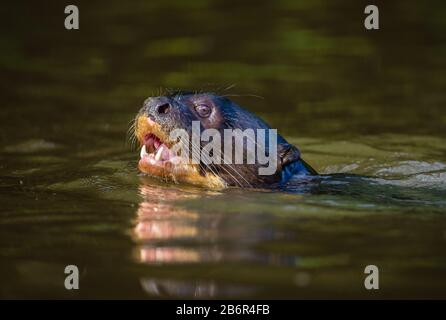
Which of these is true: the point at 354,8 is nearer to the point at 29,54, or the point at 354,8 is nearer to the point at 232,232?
the point at 29,54

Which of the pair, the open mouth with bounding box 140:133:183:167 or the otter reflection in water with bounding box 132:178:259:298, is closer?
the otter reflection in water with bounding box 132:178:259:298

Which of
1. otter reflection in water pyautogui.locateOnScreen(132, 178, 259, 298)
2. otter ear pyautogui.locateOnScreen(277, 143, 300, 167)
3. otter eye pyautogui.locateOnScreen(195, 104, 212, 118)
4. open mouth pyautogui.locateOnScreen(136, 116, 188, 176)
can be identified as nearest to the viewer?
otter reflection in water pyautogui.locateOnScreen(132, 178, 259, 298)

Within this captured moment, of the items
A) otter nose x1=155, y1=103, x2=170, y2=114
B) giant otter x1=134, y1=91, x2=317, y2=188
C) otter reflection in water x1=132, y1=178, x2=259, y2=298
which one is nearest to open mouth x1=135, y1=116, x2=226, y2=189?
giant otter x1=134, y1=91, x2=317, y2=188

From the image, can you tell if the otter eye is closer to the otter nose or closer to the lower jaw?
the otter nose

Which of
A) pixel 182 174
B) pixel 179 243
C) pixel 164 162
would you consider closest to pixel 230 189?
pixel 182 174

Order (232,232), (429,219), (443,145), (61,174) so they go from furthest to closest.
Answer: (443,145), (61,174), (429,219), (232,232)

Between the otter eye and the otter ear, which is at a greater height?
the otter eye

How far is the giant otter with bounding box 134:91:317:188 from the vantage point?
6773mm

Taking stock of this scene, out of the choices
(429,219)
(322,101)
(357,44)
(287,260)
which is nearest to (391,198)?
(429,219)

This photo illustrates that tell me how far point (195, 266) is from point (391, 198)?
83.6 inches

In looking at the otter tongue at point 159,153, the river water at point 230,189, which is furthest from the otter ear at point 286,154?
the otter tongue at point 159,153

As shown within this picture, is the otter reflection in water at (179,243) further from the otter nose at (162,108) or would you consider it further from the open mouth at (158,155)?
the otter nose at (162,108)

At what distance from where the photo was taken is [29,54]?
12.2 m

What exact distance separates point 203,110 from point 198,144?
305 mm
